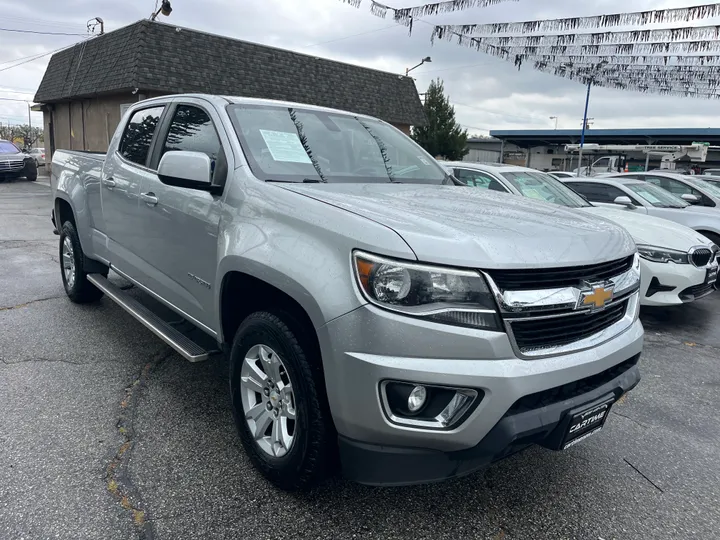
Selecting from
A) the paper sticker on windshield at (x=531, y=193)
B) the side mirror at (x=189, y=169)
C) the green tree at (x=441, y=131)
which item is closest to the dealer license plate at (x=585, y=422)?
the side mirror at (x=189, y=169)

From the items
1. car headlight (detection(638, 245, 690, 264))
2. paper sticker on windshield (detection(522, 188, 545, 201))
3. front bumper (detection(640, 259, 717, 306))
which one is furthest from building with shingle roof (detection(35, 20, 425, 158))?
front bumper (detection(640, 259, 717, 306))

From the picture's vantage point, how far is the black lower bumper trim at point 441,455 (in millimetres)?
2016

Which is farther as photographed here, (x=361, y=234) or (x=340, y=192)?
(x=340, y=192)

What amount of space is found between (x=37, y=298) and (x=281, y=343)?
4405 millimetres

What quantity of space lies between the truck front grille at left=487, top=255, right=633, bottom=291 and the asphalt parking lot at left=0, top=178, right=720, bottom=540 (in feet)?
3.62

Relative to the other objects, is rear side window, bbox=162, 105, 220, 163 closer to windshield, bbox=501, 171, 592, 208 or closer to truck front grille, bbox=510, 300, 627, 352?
truck front grille, bbox=510, 300, 627, 352

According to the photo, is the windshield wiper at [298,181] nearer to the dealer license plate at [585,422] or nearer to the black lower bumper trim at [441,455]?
the black lower bumper trim at [441,455]

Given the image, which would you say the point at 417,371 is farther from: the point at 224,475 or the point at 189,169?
the point at 189,169

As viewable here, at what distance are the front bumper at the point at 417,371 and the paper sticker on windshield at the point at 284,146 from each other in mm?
1317

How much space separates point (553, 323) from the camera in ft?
7.11

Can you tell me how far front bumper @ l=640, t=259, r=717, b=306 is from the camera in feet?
18.4

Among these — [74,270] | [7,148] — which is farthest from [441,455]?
[7,148]

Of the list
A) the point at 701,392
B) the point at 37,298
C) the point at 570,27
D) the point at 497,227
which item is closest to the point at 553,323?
the point at 497,227

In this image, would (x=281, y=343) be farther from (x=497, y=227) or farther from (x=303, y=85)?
(x=303, y=85)
